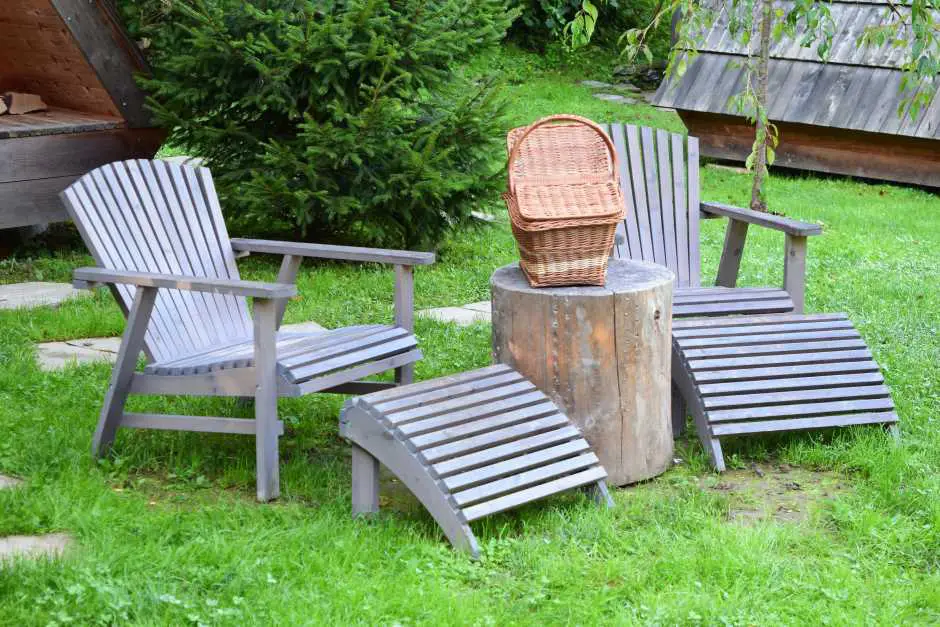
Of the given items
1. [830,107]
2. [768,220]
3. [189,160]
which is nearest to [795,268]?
[768,220]

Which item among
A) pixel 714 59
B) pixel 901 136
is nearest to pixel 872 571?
pixel 901 136

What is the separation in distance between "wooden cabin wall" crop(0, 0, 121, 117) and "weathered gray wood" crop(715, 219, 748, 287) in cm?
372

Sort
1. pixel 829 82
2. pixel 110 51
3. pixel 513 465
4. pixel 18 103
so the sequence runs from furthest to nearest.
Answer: pixel 829 82 < pixel 18 103 < pixel 110 51 < pixel 513 465

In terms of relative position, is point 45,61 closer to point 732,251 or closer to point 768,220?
point 732,251

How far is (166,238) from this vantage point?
13.7 feet

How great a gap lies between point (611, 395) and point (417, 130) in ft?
9.71

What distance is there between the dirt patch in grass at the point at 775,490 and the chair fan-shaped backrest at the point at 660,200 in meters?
1.24

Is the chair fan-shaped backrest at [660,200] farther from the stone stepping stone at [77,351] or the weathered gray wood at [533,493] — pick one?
the weathered gray wood at [533,493]

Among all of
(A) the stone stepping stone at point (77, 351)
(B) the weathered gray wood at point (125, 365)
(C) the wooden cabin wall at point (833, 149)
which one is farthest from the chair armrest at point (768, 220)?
(C) the wooden cabin wall at point (833, 149)

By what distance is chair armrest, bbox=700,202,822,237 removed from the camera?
432 centimetres

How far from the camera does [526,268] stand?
3.74 meters

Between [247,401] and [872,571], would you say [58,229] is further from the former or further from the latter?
[872,571]

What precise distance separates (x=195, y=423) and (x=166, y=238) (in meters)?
0.89

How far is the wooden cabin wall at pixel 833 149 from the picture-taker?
9539mm
